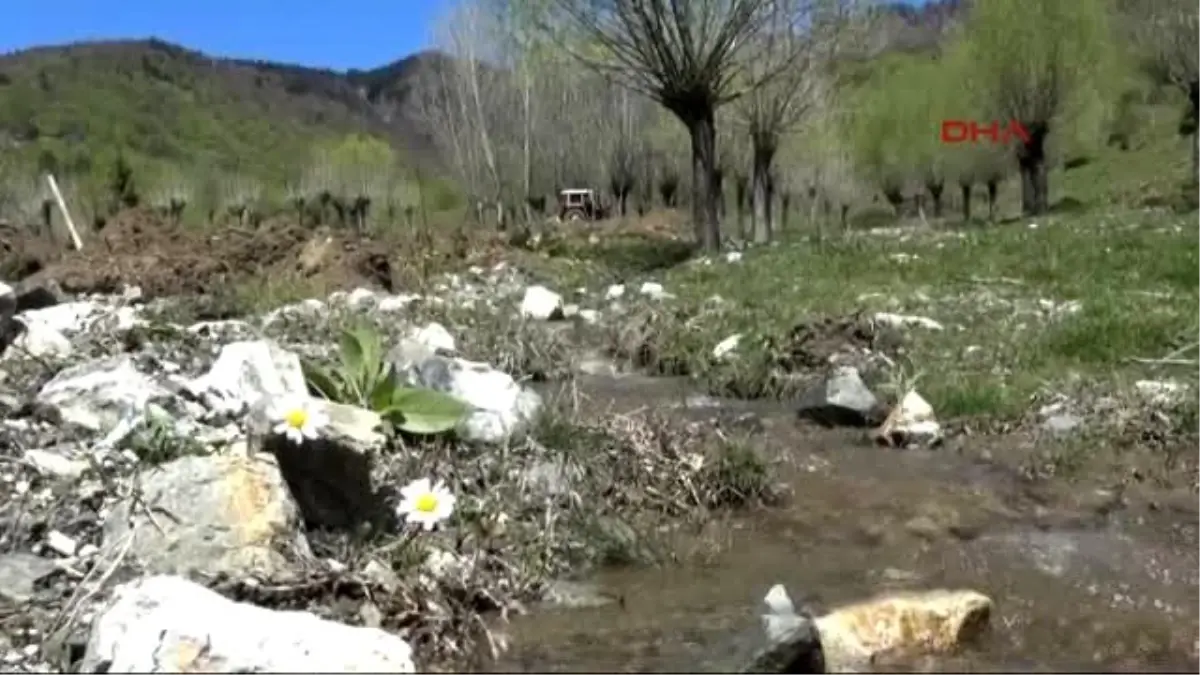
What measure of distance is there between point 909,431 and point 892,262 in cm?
895

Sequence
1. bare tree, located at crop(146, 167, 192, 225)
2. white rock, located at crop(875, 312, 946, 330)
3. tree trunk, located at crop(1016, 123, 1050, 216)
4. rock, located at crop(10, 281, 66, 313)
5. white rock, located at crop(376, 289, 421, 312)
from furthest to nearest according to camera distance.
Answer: bare tree, located at crop(146, 167, 192, 225), tree trunk, located at crop(1016, 123, 1050, 216), white rock, located at crop(376, 289, 421, 312), rock, located at crop(10, 281, 66, 313), white rock, located at crop(875, 312, 946, 330)

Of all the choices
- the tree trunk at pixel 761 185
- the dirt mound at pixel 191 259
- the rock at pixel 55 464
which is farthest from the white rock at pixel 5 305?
the tree trunk at pixel 761 185

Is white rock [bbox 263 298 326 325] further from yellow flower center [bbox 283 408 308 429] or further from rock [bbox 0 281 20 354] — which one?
yellow flower center [bbox 283 408 308 429]

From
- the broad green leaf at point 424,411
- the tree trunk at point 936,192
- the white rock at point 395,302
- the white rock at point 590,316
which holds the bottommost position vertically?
the tree trunk at point 936,192

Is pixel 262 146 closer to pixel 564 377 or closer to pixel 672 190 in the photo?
pixel 672 190

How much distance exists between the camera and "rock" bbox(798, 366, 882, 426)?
316 inches

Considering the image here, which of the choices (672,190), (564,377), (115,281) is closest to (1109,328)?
(564,377)

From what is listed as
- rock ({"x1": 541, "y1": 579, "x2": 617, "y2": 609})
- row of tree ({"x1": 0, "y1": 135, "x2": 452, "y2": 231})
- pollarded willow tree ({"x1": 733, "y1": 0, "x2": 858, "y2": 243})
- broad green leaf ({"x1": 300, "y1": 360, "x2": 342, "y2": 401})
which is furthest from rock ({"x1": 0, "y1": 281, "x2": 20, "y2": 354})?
row of tree ({"x1": 0, "y1": 135, "x2": 452, "y2": 231})

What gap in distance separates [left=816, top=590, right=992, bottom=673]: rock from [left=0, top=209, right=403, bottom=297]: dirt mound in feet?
36.6

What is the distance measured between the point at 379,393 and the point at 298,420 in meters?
1.13

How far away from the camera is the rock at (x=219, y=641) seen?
325cm

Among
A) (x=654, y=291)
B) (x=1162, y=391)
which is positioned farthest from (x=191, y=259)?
(x=1162, y=391)

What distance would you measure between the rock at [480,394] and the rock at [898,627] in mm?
2224

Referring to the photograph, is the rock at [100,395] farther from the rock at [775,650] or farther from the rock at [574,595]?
the rock at [775,650]
